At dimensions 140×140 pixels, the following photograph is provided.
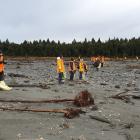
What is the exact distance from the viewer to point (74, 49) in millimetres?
119125

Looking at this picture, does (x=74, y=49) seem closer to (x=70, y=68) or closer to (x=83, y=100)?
(x=70, y=68)

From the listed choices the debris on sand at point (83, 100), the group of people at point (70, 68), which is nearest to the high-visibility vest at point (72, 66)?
the group of people at point (70, 68)

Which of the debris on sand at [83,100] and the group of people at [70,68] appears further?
the group of people at [70,68]

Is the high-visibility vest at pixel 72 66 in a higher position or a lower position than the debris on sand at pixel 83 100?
higher

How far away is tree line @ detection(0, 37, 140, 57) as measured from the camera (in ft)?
387

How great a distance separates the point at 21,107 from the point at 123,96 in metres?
6.01

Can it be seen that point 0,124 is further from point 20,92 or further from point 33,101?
point 20,92

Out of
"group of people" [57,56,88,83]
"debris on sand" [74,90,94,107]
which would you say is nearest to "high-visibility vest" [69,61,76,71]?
"group of people" [57,56,88,83]

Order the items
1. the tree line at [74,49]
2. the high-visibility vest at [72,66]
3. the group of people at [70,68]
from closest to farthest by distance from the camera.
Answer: the group of people at [70,68] → the high-visibility vest at [72,66] → the tree line at [74,49]

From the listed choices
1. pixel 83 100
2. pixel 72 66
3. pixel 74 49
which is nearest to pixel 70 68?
pixel 72 66

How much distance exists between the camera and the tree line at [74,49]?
118062 mm

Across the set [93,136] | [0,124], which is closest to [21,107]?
[0,124]

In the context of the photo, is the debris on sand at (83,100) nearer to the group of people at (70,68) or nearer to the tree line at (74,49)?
the group of people at (70,68)

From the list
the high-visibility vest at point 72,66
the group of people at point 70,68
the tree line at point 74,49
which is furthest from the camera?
the tree line at point 74,49
